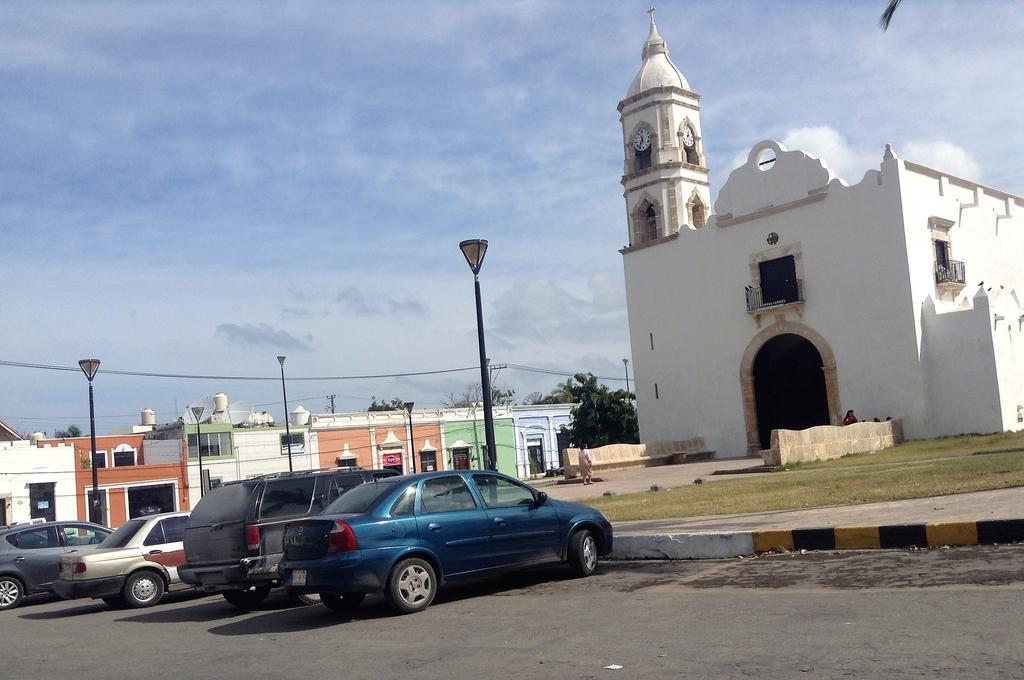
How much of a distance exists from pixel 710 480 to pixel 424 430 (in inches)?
1442

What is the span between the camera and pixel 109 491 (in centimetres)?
5059

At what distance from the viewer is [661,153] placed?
42031 mm

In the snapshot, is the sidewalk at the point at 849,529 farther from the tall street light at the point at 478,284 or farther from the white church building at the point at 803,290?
the white church building at the point at 803,290

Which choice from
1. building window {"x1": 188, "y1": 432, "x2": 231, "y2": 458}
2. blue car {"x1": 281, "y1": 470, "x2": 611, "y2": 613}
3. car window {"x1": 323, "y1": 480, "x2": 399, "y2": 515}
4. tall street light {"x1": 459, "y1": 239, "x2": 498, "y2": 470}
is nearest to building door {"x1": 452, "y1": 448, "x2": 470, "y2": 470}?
building window {"x1": 188, "y1": 432, "x2": 231, "y2": 458}

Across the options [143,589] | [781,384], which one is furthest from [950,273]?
[143,589]

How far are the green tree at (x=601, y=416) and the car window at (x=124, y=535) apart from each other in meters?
39.2

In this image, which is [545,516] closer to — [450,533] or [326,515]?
[450,533]

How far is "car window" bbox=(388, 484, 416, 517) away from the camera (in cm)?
966

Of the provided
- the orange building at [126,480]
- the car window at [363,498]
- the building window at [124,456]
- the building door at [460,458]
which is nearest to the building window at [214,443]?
the orange building at [126,480]

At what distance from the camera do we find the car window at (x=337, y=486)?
38.5 feet

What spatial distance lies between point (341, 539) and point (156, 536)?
5.99 m

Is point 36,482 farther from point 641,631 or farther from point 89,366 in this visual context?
point 641,631

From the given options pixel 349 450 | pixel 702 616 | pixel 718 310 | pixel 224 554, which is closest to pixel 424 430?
pixel 349 450

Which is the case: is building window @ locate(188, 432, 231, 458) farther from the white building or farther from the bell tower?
the bell tower
